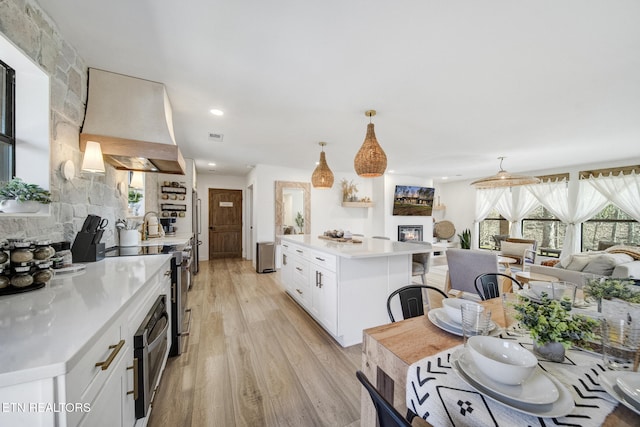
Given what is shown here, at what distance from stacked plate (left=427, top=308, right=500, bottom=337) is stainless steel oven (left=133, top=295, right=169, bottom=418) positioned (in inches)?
54.9

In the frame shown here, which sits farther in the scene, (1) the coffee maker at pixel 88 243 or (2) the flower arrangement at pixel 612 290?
(1) the coffee maker at pixel 88 243

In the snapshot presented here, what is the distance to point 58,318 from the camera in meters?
0.79

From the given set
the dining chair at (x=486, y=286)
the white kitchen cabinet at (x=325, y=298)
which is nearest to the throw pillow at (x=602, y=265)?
the dining chair at (x=486, y=286)

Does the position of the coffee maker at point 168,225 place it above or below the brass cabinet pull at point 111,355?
above

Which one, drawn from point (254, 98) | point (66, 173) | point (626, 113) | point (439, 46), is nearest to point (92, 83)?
point (66, 173)

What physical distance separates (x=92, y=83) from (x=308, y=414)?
9.71 feet

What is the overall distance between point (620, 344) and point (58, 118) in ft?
9.78

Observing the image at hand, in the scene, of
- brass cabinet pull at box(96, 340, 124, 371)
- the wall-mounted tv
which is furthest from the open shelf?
brass cabinet pull at box(96, 340, 124, 371)

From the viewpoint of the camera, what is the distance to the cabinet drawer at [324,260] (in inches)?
89.9

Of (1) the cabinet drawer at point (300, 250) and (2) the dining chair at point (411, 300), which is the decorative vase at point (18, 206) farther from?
(1) the cabinet drawer at point (300, 250)

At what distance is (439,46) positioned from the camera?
1.62m

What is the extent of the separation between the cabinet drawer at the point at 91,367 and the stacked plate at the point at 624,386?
56.1 inches

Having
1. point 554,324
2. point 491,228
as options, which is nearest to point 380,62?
point 554,324

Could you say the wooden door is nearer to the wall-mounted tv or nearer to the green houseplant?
the wall-mounted tv
